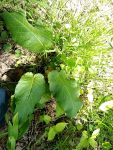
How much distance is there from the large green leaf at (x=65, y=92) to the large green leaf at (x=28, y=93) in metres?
0.06

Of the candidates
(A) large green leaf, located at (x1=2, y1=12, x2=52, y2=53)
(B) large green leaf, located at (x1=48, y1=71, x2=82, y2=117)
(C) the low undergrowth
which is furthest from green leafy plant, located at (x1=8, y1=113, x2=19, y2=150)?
(A) large green leaf, located at (x1=2, y1=12, x2=52, y2=53)

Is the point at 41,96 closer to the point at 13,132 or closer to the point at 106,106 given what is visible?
the point at 13,132

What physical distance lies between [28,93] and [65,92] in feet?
0.69

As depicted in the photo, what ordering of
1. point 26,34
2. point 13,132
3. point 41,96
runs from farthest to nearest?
point 26,34 → point 41,96 → point 13,132

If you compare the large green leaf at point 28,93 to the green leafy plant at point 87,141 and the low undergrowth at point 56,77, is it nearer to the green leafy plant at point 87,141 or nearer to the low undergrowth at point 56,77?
the low undergrowth at point 56,77

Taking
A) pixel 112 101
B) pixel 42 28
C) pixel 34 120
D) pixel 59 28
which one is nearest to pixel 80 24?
pixel 59 28

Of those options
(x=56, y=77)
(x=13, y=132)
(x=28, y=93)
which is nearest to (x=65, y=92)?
(x=56, y=77)

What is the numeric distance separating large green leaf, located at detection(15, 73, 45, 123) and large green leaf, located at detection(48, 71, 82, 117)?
0.06 meters

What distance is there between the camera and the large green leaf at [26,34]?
6.73ft

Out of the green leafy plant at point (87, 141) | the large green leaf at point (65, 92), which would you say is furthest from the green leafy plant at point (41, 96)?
the green leafy plant at point (87, 141)

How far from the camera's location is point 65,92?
6.47ft

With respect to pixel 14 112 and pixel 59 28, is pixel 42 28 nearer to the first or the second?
pixel 59 28

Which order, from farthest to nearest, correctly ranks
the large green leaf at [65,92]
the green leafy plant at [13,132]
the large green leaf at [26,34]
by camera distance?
the large green leaf at [26,34] → the large green leaf at [65,92] → the green leafy plant at [13,132]

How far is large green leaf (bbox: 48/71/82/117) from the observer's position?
1.93 m
